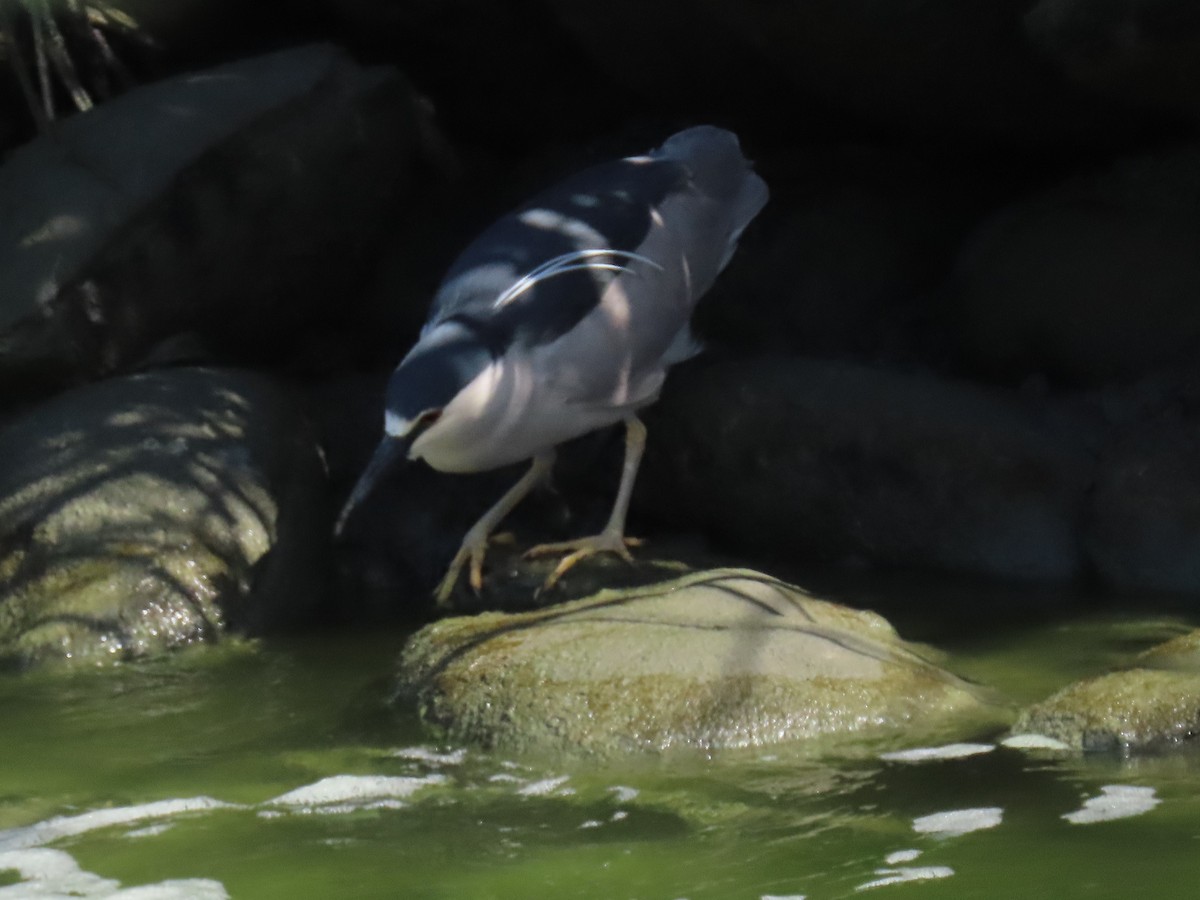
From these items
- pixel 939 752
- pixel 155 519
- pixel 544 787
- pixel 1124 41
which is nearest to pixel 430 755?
pixel 544 787

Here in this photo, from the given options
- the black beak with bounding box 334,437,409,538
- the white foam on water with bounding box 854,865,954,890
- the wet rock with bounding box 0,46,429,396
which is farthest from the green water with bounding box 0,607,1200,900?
the wet rock with bounding box 0,46,429,396

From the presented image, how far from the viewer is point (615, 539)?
4688 mm

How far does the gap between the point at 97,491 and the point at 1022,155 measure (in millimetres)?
3258

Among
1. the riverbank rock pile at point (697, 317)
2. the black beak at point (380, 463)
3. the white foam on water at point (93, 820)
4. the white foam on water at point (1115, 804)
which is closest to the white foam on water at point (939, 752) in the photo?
the white foam on water at point (1115, 804)

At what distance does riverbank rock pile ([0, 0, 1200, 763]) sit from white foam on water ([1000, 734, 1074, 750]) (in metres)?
1.43

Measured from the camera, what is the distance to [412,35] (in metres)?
6.62

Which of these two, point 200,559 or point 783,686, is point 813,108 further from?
point 783,686

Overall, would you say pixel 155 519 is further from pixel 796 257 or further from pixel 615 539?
pixel 796 257

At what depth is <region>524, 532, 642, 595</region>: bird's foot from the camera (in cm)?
460

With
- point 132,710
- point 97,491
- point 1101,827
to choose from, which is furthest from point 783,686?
point 97,491

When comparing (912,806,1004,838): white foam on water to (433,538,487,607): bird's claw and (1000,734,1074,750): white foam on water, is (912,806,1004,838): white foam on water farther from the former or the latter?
(433,538,487,607): bird's claw

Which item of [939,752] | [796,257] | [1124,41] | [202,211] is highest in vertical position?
[1124,41]

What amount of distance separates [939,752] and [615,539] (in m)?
1.74

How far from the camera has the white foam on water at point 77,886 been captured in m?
2.57
